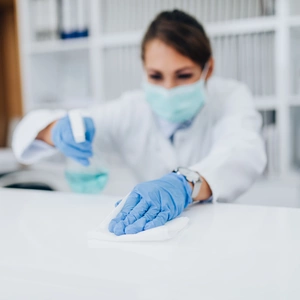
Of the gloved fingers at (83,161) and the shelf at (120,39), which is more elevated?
the shelf at (120,39)

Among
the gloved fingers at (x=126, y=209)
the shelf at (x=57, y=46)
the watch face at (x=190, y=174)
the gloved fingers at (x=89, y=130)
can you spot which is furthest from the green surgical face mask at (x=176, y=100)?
the shelf at (x=57, y=46)

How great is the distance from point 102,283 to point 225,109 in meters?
0.96

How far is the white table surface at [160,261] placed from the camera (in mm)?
422

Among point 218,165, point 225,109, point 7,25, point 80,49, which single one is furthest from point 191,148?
point 7,25

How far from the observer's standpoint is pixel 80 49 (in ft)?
7.27

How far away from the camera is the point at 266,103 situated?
1.85 meters

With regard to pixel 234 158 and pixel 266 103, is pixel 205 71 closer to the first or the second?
pixel 234 158

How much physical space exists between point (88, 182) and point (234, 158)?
42cm

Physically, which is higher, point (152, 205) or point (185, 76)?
point (185, 76)

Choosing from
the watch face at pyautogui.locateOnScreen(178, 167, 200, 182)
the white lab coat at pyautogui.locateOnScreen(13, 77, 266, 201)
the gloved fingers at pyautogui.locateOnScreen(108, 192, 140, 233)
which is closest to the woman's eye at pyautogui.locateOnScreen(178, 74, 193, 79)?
the white lab coat at pyautogui.locateOnScreen(13, 77, 266, 201)

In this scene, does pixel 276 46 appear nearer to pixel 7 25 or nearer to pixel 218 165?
pixel 218 165

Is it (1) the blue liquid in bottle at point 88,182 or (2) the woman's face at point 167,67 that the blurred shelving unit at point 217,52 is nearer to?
(2) the woman's face at point 167,67

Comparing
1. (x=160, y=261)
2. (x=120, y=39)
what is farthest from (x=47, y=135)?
(x=120, y=39)

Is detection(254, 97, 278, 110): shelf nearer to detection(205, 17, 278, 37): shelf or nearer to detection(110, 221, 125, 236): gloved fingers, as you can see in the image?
detection(205, 17, 278, 37): shelf
